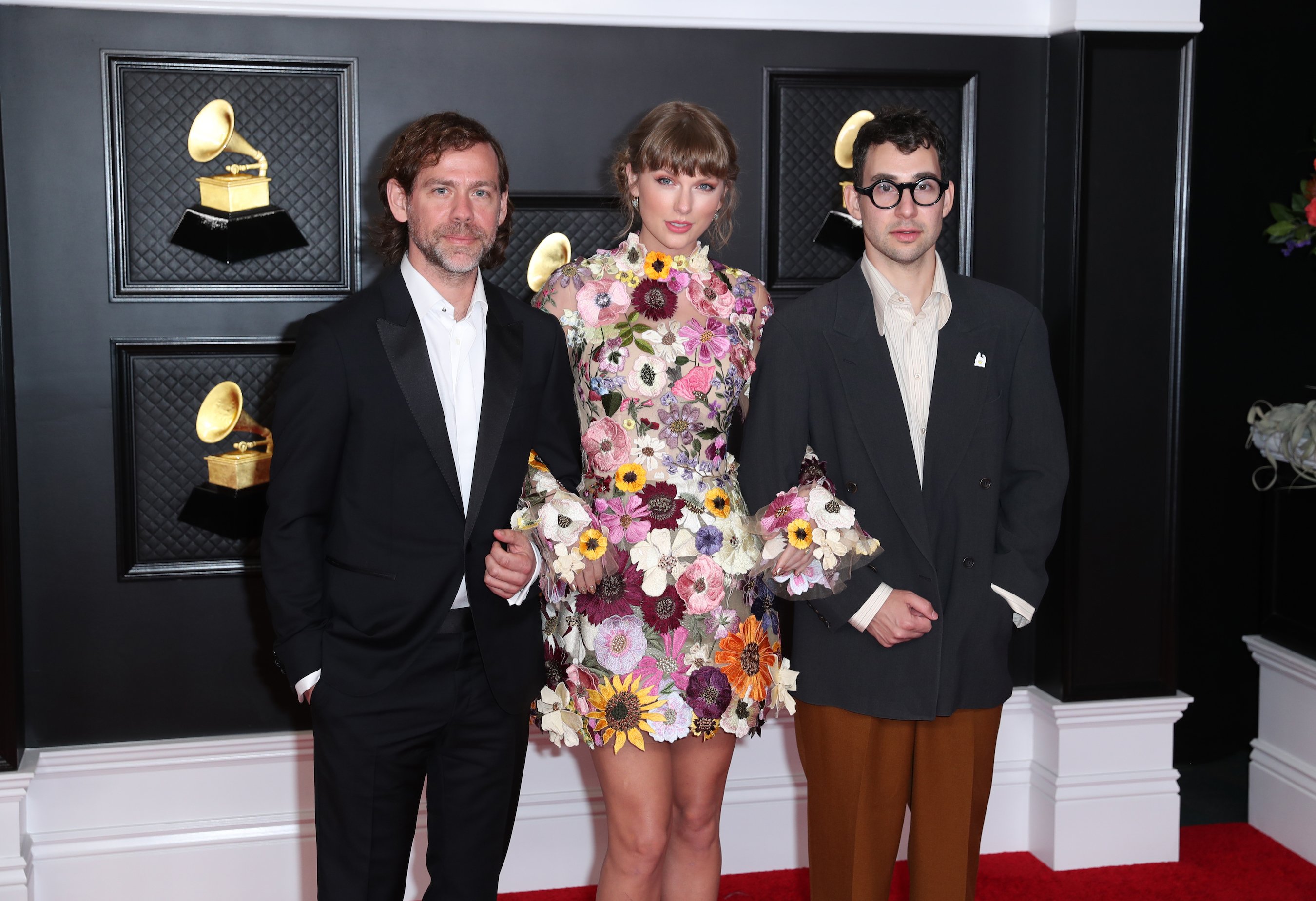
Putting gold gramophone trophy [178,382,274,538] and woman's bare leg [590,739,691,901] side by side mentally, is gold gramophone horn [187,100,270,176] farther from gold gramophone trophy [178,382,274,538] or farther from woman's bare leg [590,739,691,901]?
woman's bare leg [590,739,691,901]

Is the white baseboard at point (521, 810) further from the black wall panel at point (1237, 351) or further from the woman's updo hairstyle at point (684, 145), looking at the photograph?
the woman's updo hairstyle at point (684, 145)

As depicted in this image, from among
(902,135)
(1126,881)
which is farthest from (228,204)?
(1126,881)

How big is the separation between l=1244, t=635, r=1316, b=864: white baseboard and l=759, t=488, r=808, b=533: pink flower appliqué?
2005 mm

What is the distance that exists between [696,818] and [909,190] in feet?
4.34

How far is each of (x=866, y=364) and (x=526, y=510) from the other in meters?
0.71

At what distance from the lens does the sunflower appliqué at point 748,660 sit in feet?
7.71

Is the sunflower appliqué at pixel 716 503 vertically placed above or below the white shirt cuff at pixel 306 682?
A: above

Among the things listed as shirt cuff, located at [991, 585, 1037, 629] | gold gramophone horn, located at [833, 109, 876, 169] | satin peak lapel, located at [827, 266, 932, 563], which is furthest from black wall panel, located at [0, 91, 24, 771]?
shirt cuff, located at [991, 585, 1037, 629]

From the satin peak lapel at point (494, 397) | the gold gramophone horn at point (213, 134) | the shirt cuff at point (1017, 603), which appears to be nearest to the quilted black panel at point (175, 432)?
the gold gramophone horn at point (213, 134)

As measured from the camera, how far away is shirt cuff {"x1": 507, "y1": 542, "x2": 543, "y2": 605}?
2.17 metres

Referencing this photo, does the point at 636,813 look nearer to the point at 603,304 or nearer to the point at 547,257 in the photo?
the point at 603,304

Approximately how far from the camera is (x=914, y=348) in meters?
2.33

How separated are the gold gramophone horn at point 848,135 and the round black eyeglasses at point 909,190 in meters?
0.97

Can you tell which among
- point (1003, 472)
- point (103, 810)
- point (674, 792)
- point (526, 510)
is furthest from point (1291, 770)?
point (103, 810)
